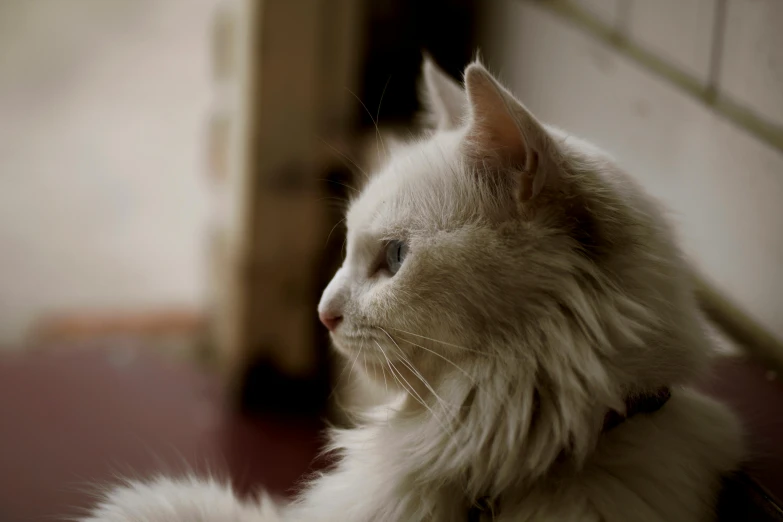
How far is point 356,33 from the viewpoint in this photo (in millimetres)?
2164

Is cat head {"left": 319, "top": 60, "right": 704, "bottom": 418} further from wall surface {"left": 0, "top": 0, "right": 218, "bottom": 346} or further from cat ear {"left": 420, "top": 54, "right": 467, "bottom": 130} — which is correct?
wall surface {"left": 0, "top": 0, "right": 218, "bottom": 346}

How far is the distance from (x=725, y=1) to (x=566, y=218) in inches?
21.4

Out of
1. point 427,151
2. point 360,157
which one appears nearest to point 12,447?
point 360,157

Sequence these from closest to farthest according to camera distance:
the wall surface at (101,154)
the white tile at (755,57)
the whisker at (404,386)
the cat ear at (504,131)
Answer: the cat ear at (504,131) < the whisker at (404,386) < the white tile at (755,57) < the wall surface at (101,154)

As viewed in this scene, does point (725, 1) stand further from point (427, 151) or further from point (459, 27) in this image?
point (459, 27)

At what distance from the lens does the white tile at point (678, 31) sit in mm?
1214

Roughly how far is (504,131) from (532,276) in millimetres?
145

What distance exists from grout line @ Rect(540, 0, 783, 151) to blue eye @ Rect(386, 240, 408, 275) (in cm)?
52

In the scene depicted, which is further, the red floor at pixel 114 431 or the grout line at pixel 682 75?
the red floor at pixel 114 431

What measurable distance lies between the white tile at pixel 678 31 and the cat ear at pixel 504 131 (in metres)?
0.54

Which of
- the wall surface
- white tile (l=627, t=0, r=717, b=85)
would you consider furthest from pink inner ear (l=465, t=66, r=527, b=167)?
the wall surface

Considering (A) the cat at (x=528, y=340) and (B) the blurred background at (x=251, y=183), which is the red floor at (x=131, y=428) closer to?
(B) the blurred background at (x=251, y=183)

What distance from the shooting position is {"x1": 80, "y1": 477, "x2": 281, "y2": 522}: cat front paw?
932mm

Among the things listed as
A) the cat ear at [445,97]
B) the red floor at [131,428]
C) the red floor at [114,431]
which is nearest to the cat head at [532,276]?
the cat ear at [445,97]
